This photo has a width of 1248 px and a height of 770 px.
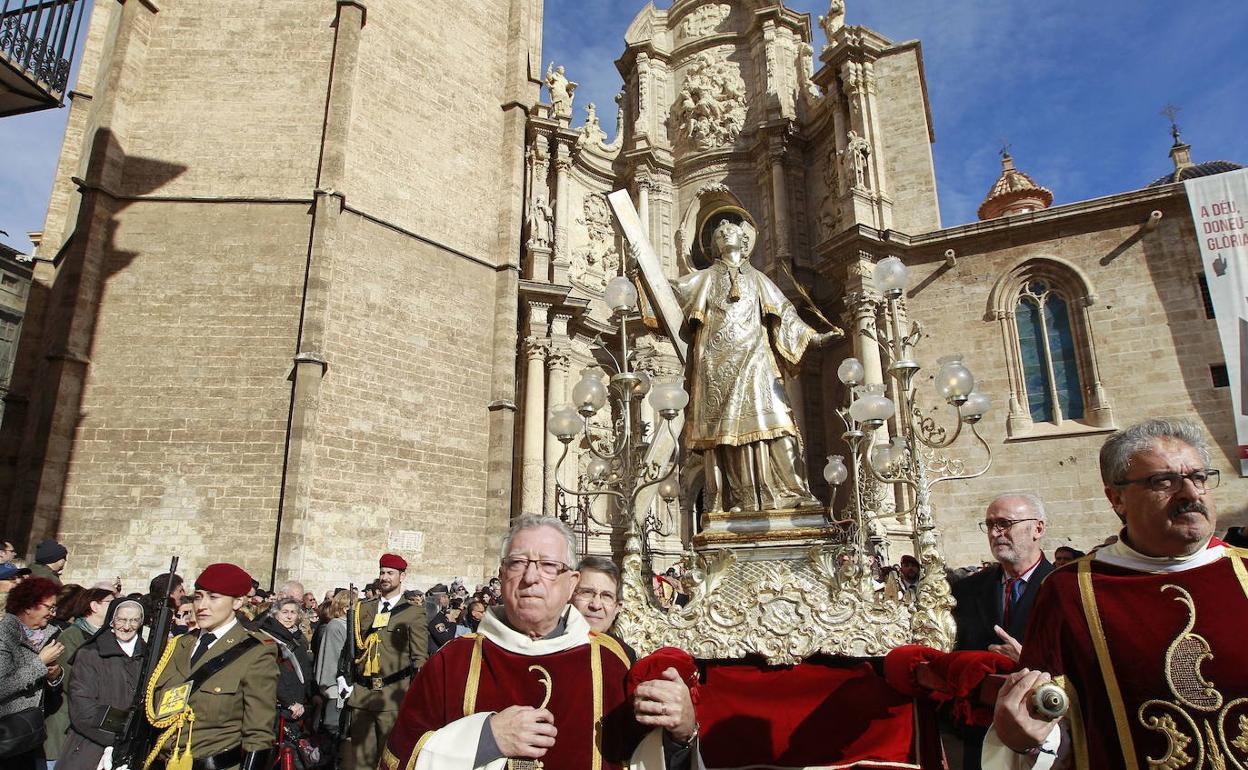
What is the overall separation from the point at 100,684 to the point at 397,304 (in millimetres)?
11906

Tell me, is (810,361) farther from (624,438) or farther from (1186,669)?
(1186,669)

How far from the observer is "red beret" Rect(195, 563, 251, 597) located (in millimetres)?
3971

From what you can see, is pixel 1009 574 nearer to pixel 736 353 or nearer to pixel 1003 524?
pixel 1003 524

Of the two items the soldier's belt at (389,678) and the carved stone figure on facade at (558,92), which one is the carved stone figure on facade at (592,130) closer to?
the carved stone figure on facade at (558,92)

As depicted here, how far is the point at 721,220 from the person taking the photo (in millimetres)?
7199

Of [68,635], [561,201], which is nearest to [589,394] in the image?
[68,635]

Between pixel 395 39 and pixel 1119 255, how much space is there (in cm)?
1583

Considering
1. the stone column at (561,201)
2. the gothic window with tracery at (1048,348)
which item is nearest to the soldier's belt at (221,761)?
the gothic window with tracery at (1048,348)

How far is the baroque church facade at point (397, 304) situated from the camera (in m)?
13.5

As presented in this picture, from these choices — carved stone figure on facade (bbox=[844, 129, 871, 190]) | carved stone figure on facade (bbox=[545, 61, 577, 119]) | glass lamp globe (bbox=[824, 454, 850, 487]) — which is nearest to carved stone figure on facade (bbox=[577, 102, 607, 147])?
carved stone figure on facade (bbox=[545, 61, 577, 119])

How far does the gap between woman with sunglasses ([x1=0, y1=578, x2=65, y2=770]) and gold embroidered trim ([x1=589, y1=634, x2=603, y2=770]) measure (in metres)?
3.14

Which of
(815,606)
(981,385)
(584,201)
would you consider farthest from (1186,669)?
(584,201)

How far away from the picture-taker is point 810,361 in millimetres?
19094

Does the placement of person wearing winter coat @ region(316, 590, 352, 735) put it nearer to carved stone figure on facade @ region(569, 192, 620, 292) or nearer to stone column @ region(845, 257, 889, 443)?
stone column @ region(845, 257, 889, 443)
